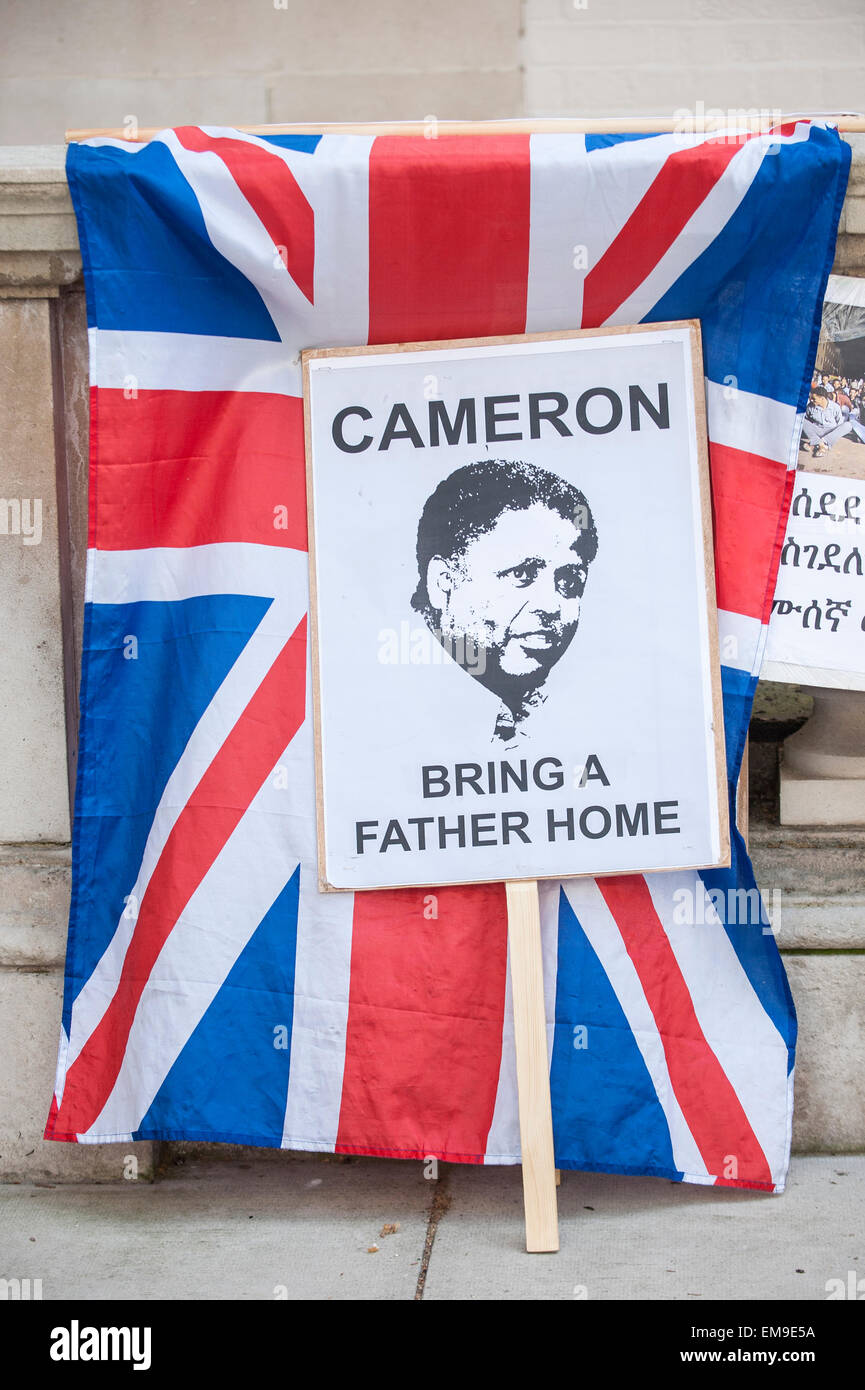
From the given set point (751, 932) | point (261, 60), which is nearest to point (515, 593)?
point (751, 932)

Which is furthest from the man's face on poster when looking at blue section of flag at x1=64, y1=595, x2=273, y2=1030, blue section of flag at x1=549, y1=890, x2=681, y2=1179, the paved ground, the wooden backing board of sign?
the paved ground

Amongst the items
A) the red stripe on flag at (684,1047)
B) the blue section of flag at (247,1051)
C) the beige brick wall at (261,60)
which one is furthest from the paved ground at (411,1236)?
the beige brick wall at (261,60)

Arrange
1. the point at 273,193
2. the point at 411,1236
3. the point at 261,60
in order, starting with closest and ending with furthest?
the point at 273,193 < the point at 411,1236 < the point at 261,60

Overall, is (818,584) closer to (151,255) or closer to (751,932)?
(751,932)

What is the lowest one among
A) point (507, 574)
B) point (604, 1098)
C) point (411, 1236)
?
point (411, 1236)

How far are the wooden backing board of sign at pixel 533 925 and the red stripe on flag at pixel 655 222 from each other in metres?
0.09

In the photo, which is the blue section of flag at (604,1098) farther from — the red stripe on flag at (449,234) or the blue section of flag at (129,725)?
the red stripe on flag at (449,234)

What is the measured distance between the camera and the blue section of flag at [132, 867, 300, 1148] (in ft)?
8.80

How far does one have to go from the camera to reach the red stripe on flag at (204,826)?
8.84ft

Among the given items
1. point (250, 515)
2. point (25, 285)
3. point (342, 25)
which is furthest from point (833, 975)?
point (342, 25)

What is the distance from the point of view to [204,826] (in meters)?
2.70

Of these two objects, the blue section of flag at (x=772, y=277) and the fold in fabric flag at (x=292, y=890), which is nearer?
the blue section of flag at (x=772, y=277)

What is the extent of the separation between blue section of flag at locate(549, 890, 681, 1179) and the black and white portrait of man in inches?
28.2

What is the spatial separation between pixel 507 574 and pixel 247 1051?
1.29m
